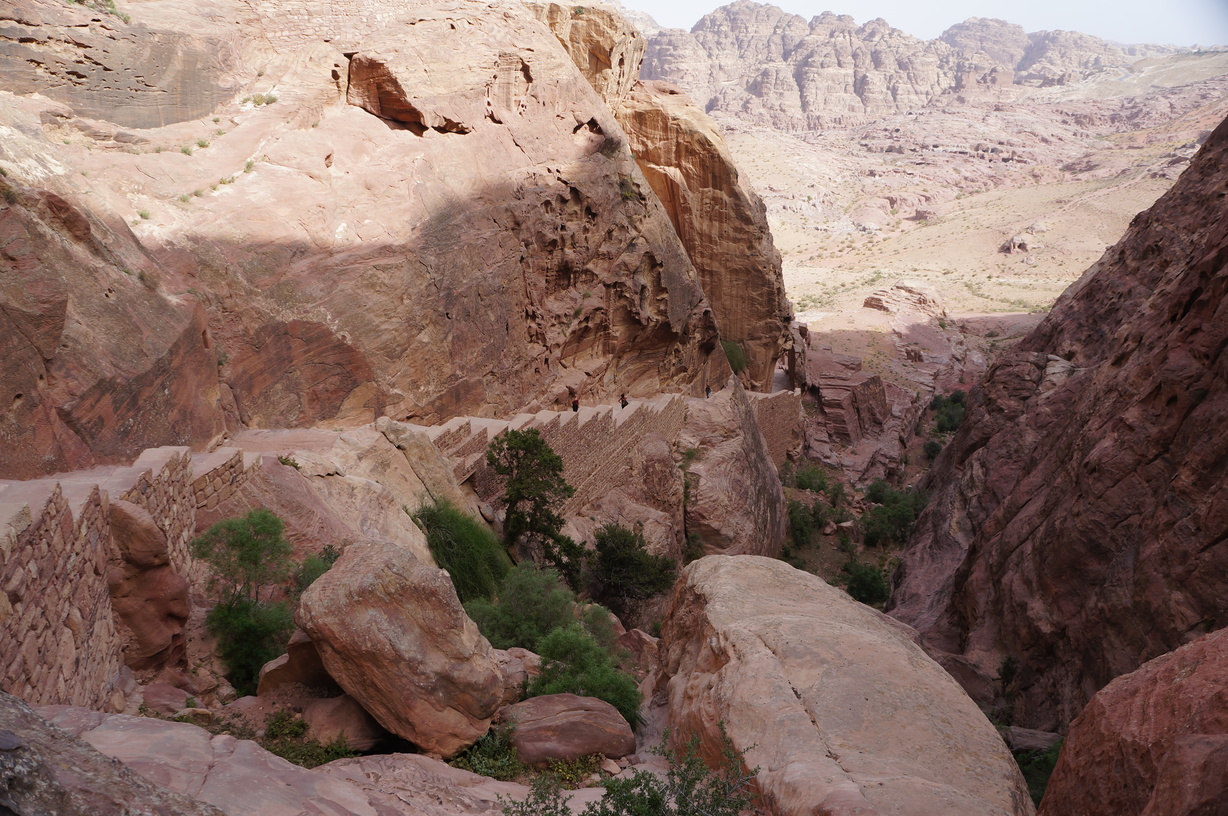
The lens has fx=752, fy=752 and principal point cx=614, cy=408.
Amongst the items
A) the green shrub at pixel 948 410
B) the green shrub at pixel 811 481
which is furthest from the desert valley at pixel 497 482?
the green shrub at pixel 948 410

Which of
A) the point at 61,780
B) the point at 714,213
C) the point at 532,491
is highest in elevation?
the point at 61,780

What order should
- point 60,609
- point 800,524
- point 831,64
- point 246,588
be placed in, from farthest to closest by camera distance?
point 831,64, point 800,524, point 246,588, point 60,609

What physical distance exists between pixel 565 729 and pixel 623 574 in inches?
390

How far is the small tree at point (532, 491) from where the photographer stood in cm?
1575

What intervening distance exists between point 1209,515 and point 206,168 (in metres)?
16.7

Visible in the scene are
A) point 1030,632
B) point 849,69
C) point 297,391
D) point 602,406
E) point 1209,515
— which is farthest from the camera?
point 849,69

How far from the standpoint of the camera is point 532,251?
19.8 metres

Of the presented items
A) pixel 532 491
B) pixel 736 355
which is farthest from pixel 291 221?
pixel 736 355

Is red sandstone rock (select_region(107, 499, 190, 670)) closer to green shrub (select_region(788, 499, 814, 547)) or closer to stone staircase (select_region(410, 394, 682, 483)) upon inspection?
stone staircase (select_region(410, 394, 682, 483))

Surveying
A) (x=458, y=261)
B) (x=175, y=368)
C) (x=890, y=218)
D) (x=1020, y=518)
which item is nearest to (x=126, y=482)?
(x=175, y=368)

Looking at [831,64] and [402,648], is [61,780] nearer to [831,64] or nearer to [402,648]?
[402,648]

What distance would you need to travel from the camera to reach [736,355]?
110 feet

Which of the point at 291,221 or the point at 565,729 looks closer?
the point at 565,729

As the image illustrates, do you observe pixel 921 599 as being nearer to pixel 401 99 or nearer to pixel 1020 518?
pixel 1020 518
